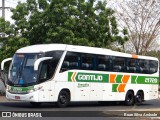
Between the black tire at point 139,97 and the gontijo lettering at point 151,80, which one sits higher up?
the gontijo lettering at point 151,80

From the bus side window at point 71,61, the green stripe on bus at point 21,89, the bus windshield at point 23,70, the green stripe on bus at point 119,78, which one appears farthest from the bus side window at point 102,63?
the green stripe on bus at point 21,89

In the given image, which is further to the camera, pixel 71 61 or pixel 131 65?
pixel 131 65

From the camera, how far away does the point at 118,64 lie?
25.6 metres

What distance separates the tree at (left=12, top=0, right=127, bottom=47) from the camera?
107 feet

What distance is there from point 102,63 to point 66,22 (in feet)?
29.2

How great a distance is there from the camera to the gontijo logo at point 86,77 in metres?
22.4

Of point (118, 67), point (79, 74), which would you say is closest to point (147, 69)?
point (118, 67)

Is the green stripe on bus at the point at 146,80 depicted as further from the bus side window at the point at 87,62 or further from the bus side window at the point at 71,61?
the bus side window at the point at 71,61

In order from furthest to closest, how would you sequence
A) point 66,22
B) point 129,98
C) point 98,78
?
1. point 66,22
2. point 129,98
3. point 98,78

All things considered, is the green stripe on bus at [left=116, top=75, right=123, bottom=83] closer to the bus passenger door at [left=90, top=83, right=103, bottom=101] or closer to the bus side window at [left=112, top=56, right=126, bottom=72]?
the bus side window at [left=112, top=56, right=126, bottom=72]

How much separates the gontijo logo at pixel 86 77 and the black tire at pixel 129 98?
8.50 feet

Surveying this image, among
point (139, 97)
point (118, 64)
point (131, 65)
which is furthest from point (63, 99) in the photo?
point (139, 97)

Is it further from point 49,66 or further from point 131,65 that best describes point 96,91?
point 49,66

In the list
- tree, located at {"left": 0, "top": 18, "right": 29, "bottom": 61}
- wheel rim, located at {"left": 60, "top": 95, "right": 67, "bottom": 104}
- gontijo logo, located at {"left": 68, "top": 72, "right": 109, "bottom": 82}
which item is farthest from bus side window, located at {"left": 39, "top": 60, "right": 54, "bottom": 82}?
tree, located at {"left": 0, "top": 18, "right": 29, "bottom": 61}
